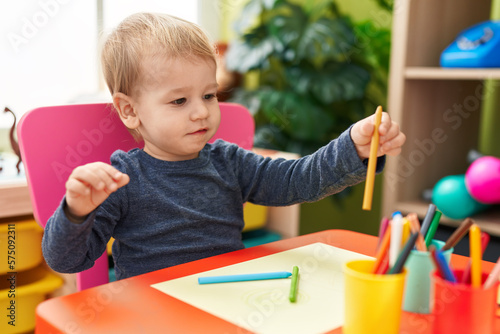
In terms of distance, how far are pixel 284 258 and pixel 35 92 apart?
151cm

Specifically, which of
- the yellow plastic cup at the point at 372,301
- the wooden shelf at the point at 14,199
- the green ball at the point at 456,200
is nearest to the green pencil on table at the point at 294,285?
the yellow plastic cup at the point at 372,301

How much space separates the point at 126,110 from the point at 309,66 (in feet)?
4.30

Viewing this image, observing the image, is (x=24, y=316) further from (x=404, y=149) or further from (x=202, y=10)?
(x=202, y=10)

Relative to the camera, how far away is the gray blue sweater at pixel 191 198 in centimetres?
82

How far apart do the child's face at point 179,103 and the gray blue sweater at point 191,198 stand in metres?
0.06

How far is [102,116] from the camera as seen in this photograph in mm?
901

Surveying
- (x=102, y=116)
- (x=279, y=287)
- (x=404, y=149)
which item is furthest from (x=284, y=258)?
(x=404, y=149)

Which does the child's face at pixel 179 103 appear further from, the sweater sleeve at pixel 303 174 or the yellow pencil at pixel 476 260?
the yellow pencil at pixel 476 260

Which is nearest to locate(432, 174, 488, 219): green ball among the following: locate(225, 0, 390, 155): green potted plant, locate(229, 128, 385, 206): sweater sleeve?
locate(225, 0, 390, 155): green potted plant

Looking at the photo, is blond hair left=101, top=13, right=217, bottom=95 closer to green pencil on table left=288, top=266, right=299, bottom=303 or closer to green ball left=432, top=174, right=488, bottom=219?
green pencil on table left=288, top=266, right=299, bottom=303

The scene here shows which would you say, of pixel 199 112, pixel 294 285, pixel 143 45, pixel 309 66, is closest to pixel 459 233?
pixel 294 285

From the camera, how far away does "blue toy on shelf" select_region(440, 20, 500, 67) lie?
1407 mm

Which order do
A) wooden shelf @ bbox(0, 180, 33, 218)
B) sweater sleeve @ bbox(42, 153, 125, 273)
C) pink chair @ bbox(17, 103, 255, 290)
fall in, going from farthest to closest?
wooden shelf @ bbox(0, 180, 33, 218) < pink chair @ bbox(17, 103, 255, 290) < sweater sleeve @ bbox(42, 153, 125, 273)

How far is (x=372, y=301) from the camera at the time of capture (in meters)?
0.46
